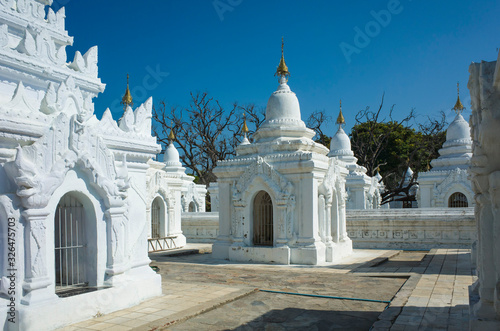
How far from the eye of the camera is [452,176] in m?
21.5

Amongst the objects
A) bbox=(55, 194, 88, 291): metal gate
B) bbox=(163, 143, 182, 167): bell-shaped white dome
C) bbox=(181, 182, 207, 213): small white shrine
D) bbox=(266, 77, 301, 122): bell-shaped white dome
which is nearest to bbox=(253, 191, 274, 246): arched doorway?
bbox=(266, 77, 301, 122): bell-shaped white dome

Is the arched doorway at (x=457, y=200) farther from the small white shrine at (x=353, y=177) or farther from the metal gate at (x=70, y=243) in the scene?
the metal gate at (x=70, y=243)

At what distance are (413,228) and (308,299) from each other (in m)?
9.72

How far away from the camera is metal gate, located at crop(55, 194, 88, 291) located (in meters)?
7.70

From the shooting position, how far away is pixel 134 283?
26.5 ft

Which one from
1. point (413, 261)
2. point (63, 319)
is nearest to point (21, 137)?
point (63, 319)

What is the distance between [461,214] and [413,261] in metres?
3.94

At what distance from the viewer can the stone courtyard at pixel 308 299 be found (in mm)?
6930

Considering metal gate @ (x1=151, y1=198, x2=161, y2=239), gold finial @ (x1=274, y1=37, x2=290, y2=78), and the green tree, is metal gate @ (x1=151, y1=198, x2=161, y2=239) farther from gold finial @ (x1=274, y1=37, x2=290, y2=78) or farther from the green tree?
the green tree

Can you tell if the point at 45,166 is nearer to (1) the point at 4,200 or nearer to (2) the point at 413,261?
(1) the point at 4,200

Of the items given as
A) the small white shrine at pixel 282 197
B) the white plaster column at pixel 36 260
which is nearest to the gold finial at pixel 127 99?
the small white shrine at pixel 282 197

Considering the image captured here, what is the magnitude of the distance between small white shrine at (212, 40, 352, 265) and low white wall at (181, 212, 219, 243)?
19.1 feet

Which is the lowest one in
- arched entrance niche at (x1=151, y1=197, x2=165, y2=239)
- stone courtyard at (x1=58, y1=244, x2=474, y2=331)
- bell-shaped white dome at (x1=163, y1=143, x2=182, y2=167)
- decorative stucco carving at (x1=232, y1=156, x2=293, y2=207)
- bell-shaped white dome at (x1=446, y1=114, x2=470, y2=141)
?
stone courtyard at (x1=58, y1=244, x2=474, y2=331)

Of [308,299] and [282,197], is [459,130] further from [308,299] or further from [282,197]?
[308,299]
